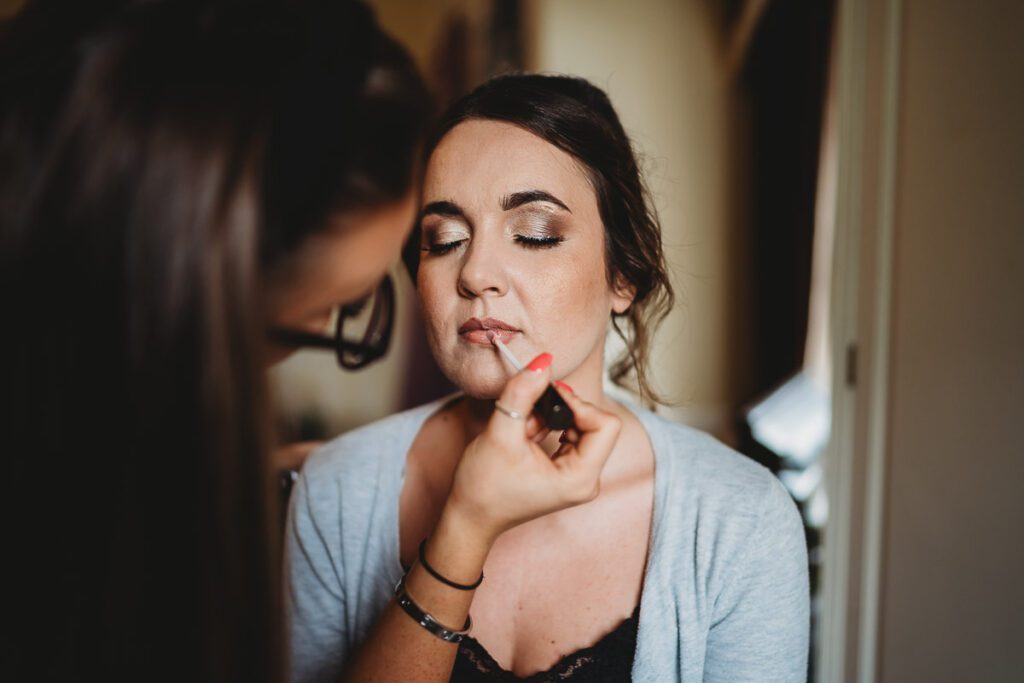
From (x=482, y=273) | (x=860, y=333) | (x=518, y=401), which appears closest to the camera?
(x=518, y=401)

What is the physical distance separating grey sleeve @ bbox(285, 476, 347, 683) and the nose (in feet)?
1.31

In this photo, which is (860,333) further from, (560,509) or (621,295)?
(560,509)

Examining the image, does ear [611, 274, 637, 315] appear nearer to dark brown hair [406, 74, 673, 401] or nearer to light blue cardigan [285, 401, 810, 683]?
dark brown hair [406, 74, 673, 401]

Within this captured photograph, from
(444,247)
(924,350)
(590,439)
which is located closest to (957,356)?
(924,350)

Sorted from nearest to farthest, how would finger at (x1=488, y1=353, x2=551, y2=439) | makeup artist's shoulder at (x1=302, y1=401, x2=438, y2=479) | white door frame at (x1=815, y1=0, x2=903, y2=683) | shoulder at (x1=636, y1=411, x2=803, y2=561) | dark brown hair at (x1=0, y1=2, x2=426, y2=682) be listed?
dark brown hair at (x1=0, y1=2, x2=426, y2=682) → finger at (x1=488, y1=353, x2=551, y2=439) → shoulder at (x1=636, y1=411, x2=803, y2=561) → makeup artist's shoulder at (x1=302, y1=401, x2=438, y2=479) → white door frame at (x1=815, y1=0, x2=903, y2=683)

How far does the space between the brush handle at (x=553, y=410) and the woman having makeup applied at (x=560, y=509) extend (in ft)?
0.05

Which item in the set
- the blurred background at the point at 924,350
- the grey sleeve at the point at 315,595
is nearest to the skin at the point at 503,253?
the blurred background at the point at 924,350

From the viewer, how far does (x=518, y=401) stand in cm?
69

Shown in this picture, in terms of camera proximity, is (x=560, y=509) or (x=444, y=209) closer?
(x=560, y=509)

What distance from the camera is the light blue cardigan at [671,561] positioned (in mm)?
865

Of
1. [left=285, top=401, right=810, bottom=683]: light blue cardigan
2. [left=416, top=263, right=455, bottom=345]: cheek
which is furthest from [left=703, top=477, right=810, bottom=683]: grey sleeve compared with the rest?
[left=416, top=263, right=455, bottom=345]: cheek

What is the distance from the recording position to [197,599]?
515mm

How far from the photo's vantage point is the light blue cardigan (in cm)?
87

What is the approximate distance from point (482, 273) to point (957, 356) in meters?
0.72
